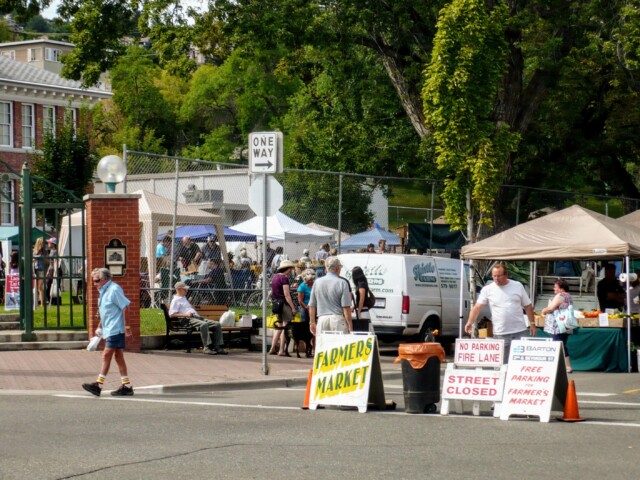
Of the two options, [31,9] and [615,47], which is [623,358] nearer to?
[615,47]

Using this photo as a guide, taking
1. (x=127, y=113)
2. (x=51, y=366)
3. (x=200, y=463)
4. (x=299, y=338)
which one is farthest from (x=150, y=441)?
(x=127, y=113)

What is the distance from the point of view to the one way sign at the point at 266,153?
55.5 ft

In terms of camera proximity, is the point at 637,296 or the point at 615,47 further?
the point at 615,47

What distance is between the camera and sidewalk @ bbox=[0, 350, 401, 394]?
1566 centimetres

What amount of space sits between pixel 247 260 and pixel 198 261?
2.46 metres

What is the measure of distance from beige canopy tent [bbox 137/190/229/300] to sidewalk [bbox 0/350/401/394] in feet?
16.5

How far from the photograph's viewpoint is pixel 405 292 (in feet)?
72.8

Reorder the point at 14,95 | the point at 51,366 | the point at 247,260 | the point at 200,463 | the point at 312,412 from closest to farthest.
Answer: the point at 200,463, the point at 312,412, the point at 51,366, the point at 247,260, the point at 14,95

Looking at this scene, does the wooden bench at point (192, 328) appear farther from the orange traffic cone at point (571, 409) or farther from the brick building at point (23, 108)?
the brick building at point (23, 108)

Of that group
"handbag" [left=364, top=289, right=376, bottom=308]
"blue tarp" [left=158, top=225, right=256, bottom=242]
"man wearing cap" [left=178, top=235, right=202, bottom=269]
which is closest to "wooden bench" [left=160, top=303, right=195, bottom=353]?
"handbag" [left=364, top=289, right=376, bottom=308]

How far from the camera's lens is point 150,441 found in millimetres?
10453

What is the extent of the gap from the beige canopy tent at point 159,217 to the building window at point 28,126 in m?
29.3

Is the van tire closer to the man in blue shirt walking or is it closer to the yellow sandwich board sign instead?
the man in blue shirt walking

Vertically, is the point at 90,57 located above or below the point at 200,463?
above
